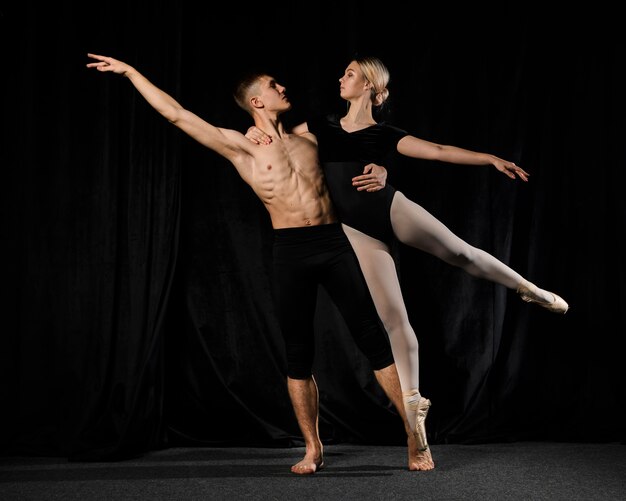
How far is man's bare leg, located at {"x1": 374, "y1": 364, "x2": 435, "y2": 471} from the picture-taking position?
11.3 ft

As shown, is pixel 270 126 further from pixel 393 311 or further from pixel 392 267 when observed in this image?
pixel 393 311

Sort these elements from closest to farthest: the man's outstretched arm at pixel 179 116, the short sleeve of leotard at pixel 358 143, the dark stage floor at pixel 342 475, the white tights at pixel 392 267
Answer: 1. the dark stage floor at pixel 342 475
2. the man's outstretched arm at pixel 179 116
3. the white tights at pixel 392 267
4. the short sleeve of leotard at pixel 358 143

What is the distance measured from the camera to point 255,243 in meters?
4.38

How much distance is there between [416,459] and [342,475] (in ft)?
1.20

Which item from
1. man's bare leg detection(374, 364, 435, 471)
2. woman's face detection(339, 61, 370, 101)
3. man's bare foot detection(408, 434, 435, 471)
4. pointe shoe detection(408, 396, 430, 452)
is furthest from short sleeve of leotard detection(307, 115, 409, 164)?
man's bare foot detection(408, 434, 435, 471)

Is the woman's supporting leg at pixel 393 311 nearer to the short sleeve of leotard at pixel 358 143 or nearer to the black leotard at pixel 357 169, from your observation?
the black leotard at pixel 357 169

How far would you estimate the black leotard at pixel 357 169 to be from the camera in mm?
3473

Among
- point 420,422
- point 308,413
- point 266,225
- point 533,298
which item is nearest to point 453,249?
point 533,298

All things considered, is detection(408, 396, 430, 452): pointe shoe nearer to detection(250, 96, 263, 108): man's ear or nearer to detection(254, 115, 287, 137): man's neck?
detection(254, 115, 287, 137): man's neck

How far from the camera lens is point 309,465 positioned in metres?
3.44

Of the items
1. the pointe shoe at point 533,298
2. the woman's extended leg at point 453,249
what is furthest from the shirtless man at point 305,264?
the pointe shoe at point 533,298

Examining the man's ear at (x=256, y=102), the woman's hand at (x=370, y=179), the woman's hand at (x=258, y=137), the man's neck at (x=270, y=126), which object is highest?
the man's ear at (x=256, y=102)

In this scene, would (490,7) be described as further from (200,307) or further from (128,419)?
(128,419)

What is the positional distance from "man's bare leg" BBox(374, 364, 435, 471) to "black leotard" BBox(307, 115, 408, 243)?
636mm
